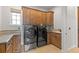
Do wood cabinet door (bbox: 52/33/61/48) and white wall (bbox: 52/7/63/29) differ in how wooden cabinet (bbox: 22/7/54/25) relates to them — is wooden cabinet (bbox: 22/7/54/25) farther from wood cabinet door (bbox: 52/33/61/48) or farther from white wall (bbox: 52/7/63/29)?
wood cabinet door (bbox: 52/33/61/48)

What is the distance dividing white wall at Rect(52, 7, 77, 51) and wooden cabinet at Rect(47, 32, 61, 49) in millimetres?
64

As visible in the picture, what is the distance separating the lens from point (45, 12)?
1369mm

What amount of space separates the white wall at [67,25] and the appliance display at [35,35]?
214mm

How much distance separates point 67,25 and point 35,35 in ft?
1.48

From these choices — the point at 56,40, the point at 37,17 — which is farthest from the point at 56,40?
the point at 37,17

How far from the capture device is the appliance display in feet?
4.50

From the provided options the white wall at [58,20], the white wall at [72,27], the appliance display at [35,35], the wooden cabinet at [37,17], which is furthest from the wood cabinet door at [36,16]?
the white wall at [72,27]

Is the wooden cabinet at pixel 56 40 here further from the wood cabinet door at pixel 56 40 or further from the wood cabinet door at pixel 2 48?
the wood cabinet door at pixel 2 48

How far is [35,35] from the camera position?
142 centimetres
